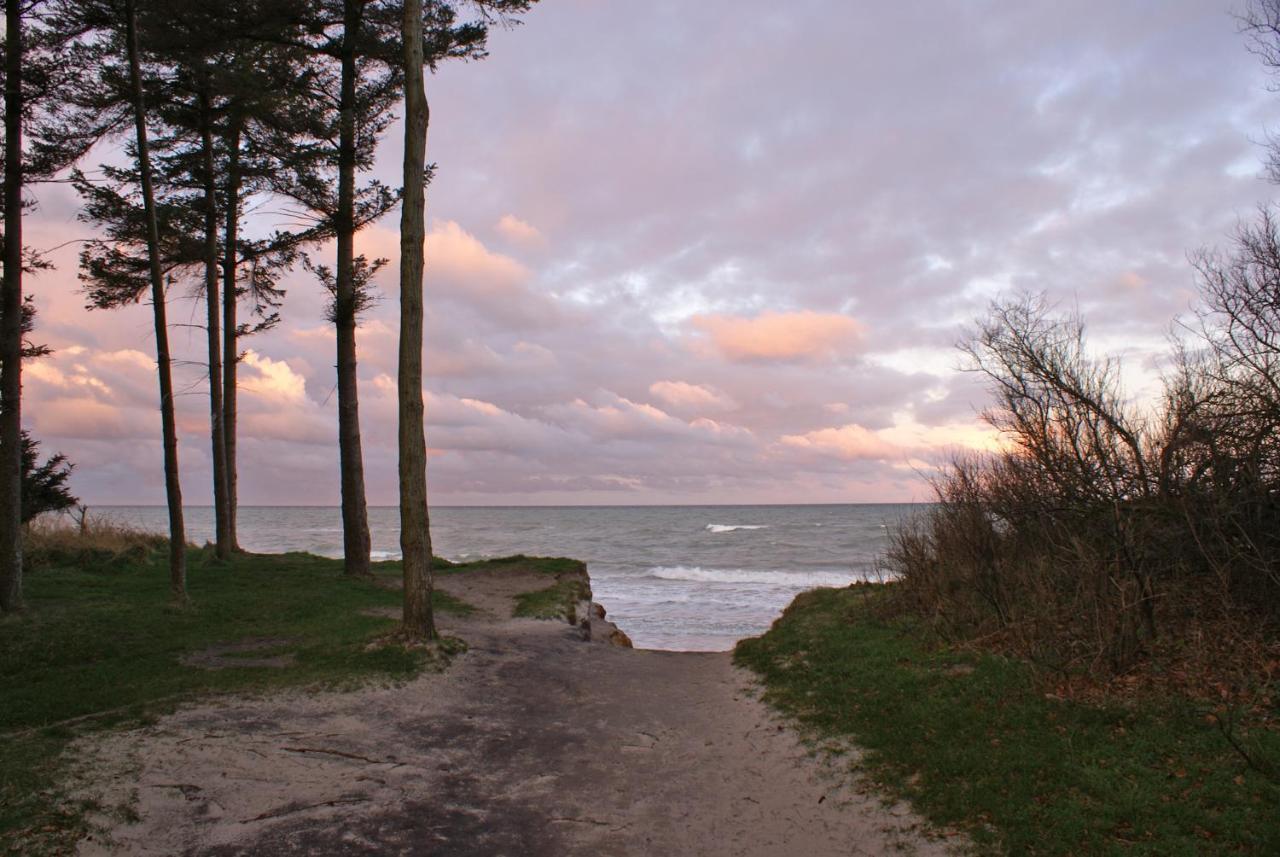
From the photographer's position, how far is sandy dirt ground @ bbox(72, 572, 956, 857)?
5.05m

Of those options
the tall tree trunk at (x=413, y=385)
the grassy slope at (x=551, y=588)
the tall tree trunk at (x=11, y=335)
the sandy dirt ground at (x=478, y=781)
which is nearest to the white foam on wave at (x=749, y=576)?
the grassy slope at (x=551, y=588)

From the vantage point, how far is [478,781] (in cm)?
616

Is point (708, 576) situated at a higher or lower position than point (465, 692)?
lower

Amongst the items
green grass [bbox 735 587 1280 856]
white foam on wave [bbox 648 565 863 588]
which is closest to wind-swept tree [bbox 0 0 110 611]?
green grass [bbox 735 587 1280 856]

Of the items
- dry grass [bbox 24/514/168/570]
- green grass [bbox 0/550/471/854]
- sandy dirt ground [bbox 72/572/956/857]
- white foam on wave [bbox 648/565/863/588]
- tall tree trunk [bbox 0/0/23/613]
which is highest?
tall tree trunk [bbox 0/0/23/613]

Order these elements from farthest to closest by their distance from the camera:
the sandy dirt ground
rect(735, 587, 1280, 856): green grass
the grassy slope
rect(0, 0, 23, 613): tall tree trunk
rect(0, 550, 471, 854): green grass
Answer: the grassy slope, rect(0, 0, 23, 613): tall tree trunk, rect(0, 550, 471, 854): green grass, the sandy dirt ground, rect(735, 587, 1280, 856): green grass

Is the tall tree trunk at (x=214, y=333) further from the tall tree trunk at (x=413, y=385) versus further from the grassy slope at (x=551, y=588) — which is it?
the tall tree trunk at (x=413, y=385)

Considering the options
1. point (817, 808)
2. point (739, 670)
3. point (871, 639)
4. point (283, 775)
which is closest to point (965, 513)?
point (871, 639)

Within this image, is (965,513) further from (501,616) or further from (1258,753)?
(501,616)

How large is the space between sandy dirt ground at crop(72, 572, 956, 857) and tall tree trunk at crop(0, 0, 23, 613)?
5965 millimetres

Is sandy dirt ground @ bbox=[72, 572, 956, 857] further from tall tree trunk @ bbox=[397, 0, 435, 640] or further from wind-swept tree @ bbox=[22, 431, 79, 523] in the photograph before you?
wind-swept tree @ bbox=[22, 431, 79, 523]

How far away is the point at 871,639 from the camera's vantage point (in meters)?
10.8

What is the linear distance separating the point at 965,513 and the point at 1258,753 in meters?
6.92

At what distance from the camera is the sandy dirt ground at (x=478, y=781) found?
5.05 m
